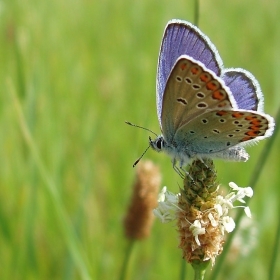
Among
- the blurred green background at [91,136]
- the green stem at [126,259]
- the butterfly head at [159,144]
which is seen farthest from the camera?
the blurred green background at [91,136]

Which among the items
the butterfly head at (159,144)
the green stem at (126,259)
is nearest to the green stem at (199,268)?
the butterfly head at (159,144)

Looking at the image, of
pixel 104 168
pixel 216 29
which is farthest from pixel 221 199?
pixel 216 29

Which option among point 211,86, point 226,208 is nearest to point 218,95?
point 211,86

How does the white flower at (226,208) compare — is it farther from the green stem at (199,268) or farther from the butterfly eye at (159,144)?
the butterfly eye at (159,144)

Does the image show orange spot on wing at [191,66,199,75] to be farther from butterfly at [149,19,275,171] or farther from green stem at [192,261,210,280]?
green stem at [192,261,210,280]

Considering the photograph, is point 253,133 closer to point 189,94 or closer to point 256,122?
point 256,122

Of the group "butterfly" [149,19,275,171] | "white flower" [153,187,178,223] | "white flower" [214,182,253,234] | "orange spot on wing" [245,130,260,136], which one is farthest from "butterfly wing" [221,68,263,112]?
"white flower" [153,187,178,223]
